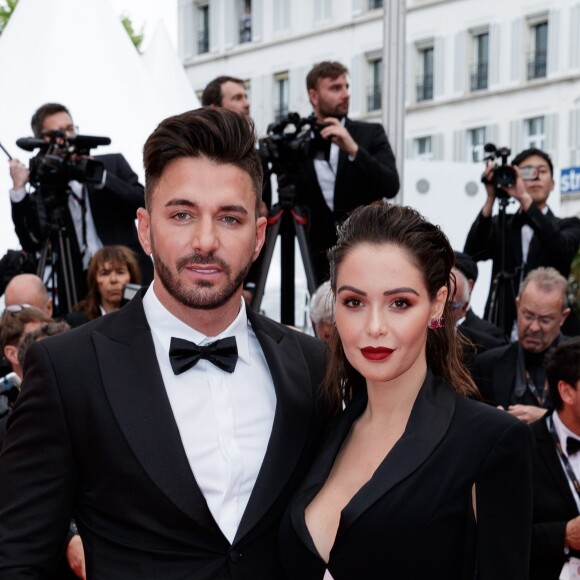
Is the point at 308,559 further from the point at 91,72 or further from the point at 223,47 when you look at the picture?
the point at 223,47

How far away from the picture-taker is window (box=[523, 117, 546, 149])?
27.1 meters

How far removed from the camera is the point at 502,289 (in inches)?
250

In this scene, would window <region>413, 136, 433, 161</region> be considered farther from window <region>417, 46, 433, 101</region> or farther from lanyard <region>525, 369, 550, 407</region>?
lanyard <region>525, 369, 550, 407</region>

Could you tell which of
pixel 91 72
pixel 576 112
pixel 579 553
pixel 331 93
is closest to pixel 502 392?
pixel 579 553

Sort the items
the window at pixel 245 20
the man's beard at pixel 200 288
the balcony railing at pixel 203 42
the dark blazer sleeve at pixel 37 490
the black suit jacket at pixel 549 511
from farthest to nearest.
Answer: the balcony railing at pixel 203 42 → the window at pixel 245 20 → the black suit jacket at pixel 549 511 → the man's beard at pixel 200 288 → the dark blazer sleeve at pixel 37 490

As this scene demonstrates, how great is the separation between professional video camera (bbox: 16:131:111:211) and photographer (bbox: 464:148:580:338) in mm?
2169

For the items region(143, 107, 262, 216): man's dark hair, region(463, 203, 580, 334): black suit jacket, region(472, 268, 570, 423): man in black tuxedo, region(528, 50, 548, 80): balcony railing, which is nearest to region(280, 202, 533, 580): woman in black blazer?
region(143, 107, 262, 216): man's dark hair

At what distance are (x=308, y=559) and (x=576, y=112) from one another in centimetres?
2495

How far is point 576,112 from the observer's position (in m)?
26.1

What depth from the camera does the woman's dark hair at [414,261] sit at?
2629 millimetres

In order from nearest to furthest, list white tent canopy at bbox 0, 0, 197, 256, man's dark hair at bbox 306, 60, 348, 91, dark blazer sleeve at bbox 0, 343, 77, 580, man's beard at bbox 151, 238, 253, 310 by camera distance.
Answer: dark blazer sleeve at bbox 0, 343, 77, 580 → man's beard at bbox 151, 238, 253, 310 → man's dark hair at bbox 306, 60, 348, 91 → white tent canopy at bbox 0, 0, 197, 256

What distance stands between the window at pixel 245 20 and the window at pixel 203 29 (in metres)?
1.36

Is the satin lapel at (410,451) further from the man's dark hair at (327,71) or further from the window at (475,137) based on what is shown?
the window at (475,137)

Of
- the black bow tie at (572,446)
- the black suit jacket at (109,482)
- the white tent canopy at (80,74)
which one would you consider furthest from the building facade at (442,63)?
the black suit jacket at (109,482)
